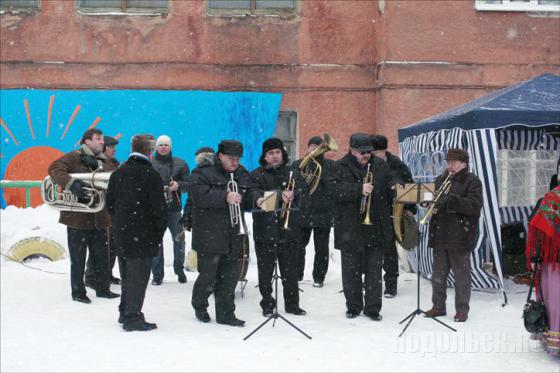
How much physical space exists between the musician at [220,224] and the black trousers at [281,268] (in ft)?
1.38

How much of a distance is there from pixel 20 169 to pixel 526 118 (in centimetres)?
964

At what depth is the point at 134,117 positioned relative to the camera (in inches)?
559

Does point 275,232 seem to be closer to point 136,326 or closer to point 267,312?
point 267,312

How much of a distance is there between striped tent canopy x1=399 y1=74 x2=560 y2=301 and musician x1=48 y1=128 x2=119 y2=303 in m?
3.65

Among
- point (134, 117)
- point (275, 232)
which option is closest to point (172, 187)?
point (275, 232)

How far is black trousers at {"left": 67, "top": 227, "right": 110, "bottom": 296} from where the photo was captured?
8312 millimetres

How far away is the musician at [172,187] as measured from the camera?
9164 millimetres

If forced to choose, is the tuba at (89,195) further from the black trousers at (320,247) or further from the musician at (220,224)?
the black trousers at (320,247)

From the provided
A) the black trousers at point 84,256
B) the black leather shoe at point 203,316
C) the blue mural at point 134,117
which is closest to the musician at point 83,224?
the black trousers at point 84,256

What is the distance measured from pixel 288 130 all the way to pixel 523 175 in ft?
15.1

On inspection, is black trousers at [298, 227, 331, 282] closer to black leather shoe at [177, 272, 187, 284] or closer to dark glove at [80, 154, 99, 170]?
black leather shoe at [177, 272, 187, 284]

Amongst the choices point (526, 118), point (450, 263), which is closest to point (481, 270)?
point (450, 263)

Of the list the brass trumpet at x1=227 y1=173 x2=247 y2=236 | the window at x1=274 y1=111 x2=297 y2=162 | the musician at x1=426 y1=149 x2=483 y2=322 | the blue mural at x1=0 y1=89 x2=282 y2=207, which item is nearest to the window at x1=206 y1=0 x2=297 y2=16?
the blue mural at x1=0 y1=89 x2=282 y2=207

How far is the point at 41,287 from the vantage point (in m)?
9.34
